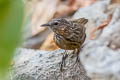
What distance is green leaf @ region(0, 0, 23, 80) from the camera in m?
0.51

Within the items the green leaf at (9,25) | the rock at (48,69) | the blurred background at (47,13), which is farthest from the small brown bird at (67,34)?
the green leaf at (9,25)

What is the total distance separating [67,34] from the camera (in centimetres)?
429

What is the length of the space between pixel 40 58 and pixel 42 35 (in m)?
3.35

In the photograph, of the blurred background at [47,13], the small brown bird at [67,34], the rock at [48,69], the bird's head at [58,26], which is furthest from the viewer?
the blurred background at [47,13]

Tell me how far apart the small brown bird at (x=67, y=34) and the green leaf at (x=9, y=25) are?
3.33 meters

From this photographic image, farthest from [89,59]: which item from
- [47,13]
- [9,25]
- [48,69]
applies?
[47,13]

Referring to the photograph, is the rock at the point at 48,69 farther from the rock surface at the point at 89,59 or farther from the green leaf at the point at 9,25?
the green leaf at the point at 9,25

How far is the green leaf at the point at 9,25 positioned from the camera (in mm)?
507

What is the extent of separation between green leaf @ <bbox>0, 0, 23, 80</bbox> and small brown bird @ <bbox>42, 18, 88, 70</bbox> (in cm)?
333

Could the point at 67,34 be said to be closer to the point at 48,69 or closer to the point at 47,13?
the point at 48,69

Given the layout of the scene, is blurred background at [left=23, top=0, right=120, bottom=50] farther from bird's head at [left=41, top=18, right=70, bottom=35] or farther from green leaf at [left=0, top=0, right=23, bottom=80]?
green leaf at [left=0, top=0, right=23, bottom=80]

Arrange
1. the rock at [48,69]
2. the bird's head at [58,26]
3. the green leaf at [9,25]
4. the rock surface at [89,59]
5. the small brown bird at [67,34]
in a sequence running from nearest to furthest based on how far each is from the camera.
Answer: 1. the green leaf at [9,25]
2. the rock surface at [89,59]
3. the rock at [48,69]
4. the small brown bird at [67,34]
5. the bird's head at [58,26]

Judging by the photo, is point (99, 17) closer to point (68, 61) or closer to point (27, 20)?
point (68, 61)

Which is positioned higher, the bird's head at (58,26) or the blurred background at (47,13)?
the blurred background at (47,13)
